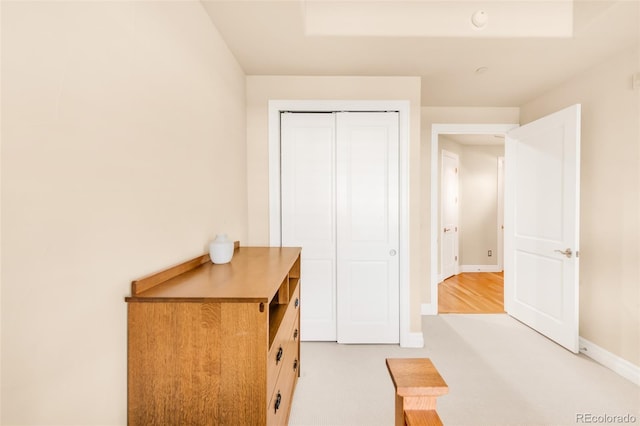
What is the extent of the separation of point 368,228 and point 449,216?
3122 millimetres

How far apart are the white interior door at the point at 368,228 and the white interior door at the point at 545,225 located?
4.67ft

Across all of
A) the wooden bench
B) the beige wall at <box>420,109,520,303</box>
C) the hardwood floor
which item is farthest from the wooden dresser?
the hardwood floor

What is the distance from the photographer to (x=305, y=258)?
2.76m

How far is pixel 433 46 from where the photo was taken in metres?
2.18

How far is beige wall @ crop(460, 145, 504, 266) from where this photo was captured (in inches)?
227

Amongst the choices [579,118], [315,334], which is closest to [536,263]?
[579,118]

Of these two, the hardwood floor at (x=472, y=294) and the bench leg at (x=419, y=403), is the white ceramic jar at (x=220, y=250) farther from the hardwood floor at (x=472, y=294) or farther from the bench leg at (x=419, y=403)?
the hardwood floor at (x=472, y=294)

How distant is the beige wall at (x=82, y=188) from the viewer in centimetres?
70

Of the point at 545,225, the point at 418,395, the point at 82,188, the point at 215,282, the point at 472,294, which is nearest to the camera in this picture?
the point at 418,395

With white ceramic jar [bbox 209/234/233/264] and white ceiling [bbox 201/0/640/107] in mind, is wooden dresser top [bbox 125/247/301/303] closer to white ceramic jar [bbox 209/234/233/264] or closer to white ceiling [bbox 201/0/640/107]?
white ceramic jar [bbox 209/234/233/264]

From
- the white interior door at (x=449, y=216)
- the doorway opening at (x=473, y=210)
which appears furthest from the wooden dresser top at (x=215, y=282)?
the doorway opening at (x=473, y=210)

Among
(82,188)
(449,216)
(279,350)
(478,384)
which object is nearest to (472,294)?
(449,216)

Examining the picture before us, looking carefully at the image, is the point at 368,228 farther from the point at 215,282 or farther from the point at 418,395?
the point at 418,395

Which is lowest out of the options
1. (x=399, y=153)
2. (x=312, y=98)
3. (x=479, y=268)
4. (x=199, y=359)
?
(x=479, y=268)
